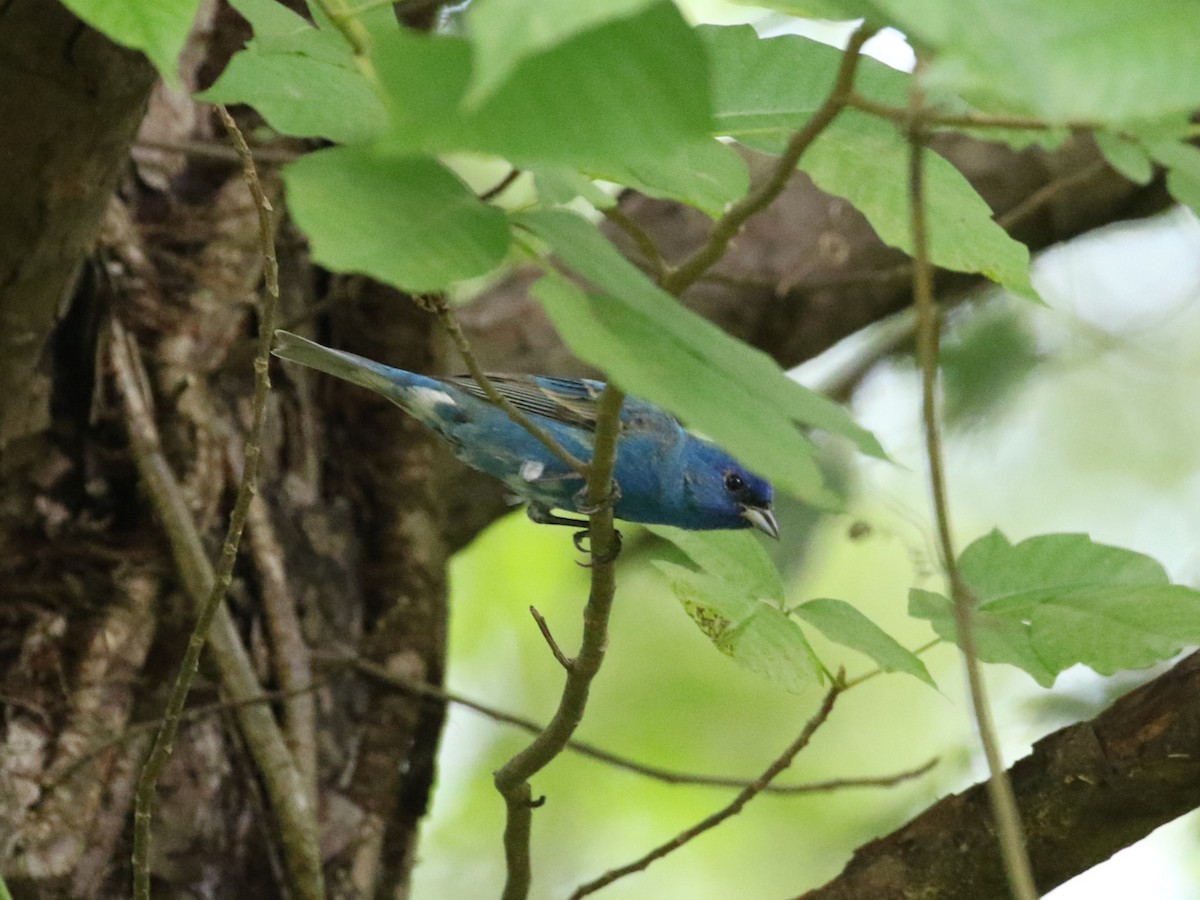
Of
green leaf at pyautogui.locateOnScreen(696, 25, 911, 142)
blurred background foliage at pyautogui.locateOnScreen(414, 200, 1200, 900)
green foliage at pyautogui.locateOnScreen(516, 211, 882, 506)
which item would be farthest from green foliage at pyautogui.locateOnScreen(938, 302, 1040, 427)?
green foliage at pyautogui.locateOnScreen(516, 211, 882, 506)

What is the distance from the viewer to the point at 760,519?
4.55 meters

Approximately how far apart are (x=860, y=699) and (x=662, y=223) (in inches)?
Answer: 165

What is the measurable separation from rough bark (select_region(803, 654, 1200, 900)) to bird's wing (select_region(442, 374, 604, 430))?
2118 millimetres

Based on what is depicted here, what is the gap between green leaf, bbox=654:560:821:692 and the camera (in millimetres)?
2088

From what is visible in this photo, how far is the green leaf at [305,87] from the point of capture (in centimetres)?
145

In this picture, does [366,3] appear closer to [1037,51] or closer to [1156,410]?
[1037,51]

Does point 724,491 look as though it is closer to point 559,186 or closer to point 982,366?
point 982,366

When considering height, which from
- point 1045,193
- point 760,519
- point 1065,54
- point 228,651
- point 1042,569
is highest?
point 1045,193

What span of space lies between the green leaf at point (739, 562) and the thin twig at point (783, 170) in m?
0.95

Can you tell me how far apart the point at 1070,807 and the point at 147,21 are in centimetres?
218

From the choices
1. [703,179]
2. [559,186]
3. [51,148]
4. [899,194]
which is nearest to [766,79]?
[703,179]

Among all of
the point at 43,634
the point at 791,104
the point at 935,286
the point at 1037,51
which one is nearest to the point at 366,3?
the point at 791,104

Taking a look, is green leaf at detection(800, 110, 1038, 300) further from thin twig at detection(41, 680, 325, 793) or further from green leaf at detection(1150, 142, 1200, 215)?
thin twig at detection(41, 680, 325, 793)

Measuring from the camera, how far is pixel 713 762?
24.6ft
